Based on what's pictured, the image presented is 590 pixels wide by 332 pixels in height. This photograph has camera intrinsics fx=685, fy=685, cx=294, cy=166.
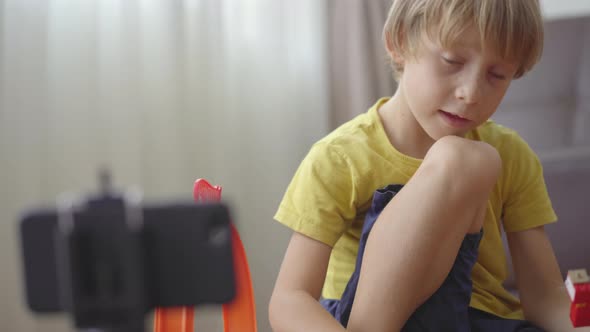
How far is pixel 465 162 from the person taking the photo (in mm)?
867

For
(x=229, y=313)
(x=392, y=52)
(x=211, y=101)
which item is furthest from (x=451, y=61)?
(x=211, y=101)

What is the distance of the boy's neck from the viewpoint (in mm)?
1079

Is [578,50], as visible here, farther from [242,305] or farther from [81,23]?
[81,23]

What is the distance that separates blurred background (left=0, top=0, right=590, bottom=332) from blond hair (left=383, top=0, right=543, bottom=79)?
1.71 ft

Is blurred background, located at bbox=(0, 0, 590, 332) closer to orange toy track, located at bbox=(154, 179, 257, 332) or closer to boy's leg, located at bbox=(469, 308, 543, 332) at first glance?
boy's leg, located at bbox=(469, 308, 543, 332)

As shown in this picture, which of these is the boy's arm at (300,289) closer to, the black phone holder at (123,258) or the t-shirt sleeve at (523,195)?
the t-shirt sleeve at (523,195)

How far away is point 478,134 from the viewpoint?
114cm

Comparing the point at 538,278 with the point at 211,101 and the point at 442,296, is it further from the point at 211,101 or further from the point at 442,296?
the point at 211,101

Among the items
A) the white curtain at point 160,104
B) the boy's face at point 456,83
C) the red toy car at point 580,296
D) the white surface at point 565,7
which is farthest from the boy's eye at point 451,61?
the white surface at point 565,7

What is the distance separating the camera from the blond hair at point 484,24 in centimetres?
91

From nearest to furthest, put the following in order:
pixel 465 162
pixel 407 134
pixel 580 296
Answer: pixel 580 296 < pixel 465 162 < pixel 407 134

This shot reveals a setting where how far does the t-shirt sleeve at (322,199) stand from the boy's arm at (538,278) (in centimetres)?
31

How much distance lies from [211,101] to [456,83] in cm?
86

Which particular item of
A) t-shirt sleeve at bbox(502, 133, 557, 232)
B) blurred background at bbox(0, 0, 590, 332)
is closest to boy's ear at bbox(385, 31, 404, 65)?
t-shirt sleeve at bbox(502, 133, 557, 232)
